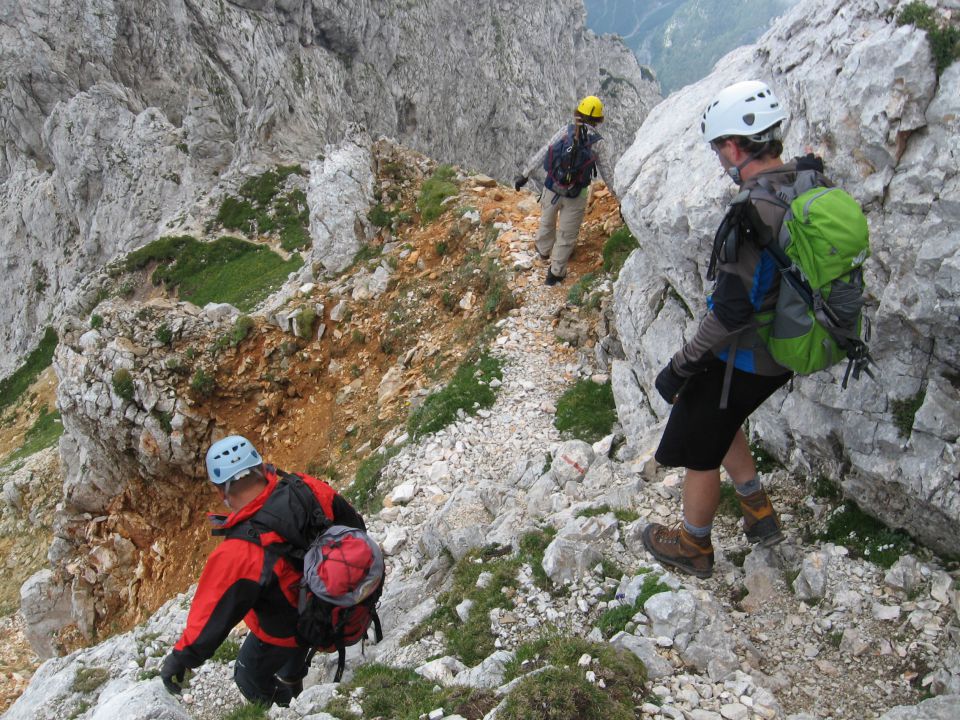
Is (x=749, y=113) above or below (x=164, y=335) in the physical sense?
above

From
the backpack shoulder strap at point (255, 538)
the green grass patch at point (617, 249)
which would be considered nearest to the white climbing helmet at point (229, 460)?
the backpack shoulder strap at point (255, 538)

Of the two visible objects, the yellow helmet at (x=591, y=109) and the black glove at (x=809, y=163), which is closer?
the black glove at (x=809, y=163)

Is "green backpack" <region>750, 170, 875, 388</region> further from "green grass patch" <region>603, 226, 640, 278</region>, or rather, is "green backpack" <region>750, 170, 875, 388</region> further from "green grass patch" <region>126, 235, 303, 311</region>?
"green grass patch" <region>126, 235, 303, 311</region>

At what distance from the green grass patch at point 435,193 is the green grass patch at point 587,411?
25.5ft

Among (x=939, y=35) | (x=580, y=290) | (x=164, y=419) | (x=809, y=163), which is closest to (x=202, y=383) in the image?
(x=164, y=419)

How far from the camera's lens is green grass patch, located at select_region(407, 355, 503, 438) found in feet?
34.2

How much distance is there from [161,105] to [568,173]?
2065 inches

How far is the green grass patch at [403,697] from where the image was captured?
4426 mm

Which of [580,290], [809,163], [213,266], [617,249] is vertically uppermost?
[809,163]

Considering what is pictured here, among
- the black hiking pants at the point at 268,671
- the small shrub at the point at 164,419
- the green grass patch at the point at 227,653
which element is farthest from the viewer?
the small shrub at the point at 164,419

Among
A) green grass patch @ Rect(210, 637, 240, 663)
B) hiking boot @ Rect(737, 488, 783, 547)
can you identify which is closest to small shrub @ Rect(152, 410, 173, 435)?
green grass patch @ Rect(210, 637, 240, 663)

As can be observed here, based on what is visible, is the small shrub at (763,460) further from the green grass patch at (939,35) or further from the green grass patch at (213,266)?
the green grass patch at (213,266)

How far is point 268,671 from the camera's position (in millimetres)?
5586

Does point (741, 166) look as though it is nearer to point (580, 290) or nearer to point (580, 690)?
point (580, 690)
